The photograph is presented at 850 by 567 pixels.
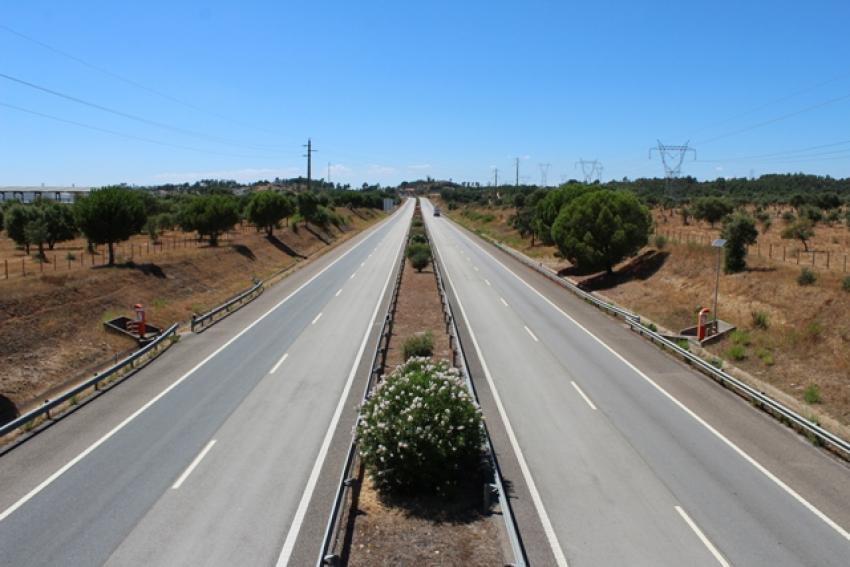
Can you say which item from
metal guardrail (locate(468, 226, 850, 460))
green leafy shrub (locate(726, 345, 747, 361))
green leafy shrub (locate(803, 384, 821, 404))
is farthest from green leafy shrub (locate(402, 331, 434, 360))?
green leafy shrub (locate(803, 384, 821, 404))

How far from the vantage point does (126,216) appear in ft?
133

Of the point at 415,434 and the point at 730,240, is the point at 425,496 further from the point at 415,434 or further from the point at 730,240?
the point at 730,240

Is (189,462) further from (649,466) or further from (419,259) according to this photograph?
(419,259)

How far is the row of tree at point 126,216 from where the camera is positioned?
40.3 meters

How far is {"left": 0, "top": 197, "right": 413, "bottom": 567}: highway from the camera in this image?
426 inches

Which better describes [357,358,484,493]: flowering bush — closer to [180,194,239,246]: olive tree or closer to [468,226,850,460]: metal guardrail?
[468,226,850,460]: metal guardrail

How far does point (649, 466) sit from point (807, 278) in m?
18.6

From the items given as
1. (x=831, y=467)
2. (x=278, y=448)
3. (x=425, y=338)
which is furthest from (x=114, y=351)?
(x=831, y=467)

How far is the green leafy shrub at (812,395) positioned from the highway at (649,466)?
8.27 feet

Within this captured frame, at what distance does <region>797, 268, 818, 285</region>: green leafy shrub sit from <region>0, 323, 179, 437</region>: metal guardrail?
26043mm

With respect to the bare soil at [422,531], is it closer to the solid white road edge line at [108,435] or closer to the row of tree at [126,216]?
the solid white road edge line at [108,435]

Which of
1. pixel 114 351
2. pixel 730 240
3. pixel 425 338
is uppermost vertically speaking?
pixel 730 240

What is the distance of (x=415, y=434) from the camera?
39.8 ft

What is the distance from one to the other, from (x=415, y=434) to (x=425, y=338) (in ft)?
37.2
